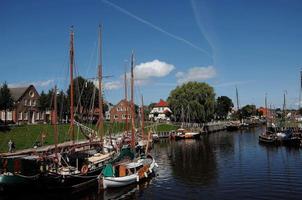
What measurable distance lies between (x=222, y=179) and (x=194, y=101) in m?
84.2

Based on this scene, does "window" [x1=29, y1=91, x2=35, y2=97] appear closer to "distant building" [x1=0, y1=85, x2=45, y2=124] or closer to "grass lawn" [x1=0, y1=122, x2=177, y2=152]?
"distant building" [x1=0, y1=85, x2=45, y2=124]

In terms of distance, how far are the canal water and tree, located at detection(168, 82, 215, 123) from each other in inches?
2445

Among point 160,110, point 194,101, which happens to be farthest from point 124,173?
point 160,110

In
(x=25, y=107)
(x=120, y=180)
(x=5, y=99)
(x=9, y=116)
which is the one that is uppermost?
(x=5, y=99)

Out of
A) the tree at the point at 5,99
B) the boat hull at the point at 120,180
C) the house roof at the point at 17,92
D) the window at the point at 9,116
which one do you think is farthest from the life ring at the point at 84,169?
the house roof at the point at 17,92

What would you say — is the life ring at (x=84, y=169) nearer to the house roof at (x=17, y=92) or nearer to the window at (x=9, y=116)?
the window at (x=9, y=116)

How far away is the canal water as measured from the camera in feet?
114

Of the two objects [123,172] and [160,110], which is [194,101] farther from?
[123,172]

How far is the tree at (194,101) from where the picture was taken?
12519 cm

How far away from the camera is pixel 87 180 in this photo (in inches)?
1451

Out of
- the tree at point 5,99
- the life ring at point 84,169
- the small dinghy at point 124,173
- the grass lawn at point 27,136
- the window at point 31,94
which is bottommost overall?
the small dinghy at point 124,173

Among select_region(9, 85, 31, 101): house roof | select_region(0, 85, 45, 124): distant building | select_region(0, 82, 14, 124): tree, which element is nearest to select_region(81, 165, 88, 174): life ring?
select_region(0, 82, 14, 124): tree

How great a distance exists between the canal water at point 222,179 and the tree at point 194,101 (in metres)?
62.1

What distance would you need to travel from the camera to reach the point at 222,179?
41.5 meters
